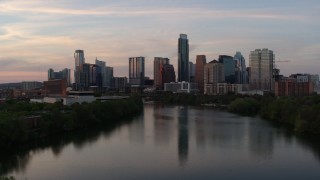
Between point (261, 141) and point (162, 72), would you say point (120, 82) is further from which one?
point (261, 141)

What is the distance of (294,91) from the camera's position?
38719mm

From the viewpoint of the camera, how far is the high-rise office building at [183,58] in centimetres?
6370

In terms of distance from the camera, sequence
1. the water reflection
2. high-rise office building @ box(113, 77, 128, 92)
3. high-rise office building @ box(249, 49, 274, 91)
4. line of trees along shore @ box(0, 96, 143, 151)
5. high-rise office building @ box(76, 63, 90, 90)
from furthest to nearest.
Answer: high-rise office building @ box(113, 77, 128, 92) < high-rise office building @ box(76, 63, 90, 90) < high-rise office building @ box(249, 49, 274, 91) < line of trees along shore @ box(0, 96, 143, 151) < the water reflection

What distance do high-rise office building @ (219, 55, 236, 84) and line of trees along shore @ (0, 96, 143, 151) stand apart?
137 feet

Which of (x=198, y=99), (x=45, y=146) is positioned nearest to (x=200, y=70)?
(x=198, y=99)

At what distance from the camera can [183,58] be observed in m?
64.6

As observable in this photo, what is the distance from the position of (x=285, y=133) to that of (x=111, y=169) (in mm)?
7004

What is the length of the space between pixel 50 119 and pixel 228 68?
52420 millimetres

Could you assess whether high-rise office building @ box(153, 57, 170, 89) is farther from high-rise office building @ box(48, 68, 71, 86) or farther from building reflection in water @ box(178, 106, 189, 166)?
building reflection in water @ box(178, 106, 189, 166)

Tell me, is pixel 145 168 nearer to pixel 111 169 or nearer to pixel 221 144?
pixel 111 169

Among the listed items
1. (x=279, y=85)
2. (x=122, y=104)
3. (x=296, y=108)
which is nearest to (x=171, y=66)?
(x=279, y=85)

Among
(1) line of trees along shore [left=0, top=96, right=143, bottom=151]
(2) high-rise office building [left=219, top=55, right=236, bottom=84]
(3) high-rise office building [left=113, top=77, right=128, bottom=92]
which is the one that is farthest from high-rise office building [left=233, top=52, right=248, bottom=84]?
(1) line of trees along shore [left=0, top=96, right=143, bottom=151]

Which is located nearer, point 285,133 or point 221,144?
point 221,144

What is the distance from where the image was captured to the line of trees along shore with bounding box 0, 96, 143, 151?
11.1 m
